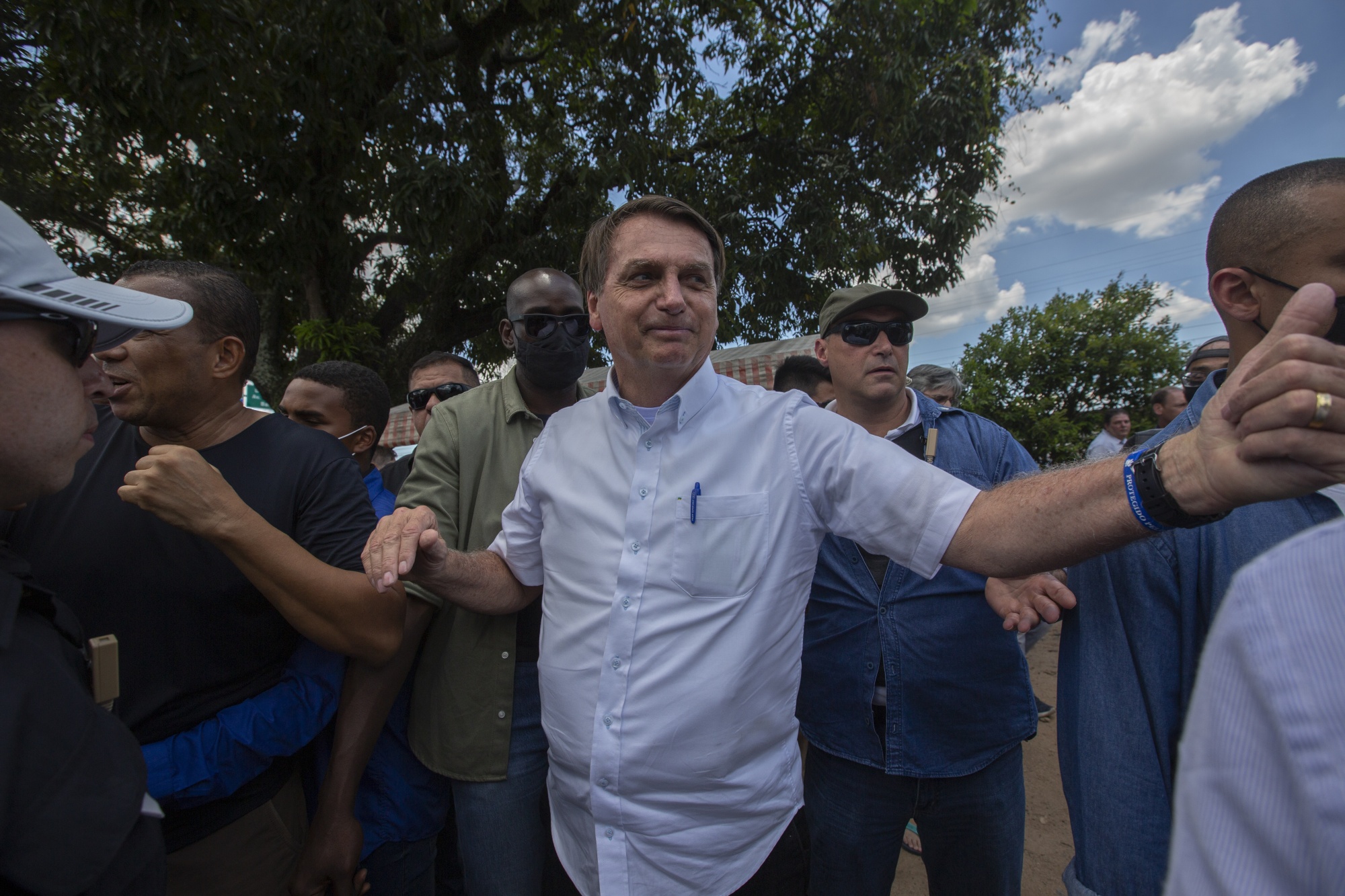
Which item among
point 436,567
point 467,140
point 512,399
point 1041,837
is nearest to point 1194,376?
point 1041,837

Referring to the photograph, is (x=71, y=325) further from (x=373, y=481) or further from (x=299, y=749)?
(x=373, y=481)

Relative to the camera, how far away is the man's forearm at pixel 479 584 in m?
1.60

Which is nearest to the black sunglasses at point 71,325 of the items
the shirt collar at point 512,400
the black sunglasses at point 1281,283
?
the shirt collar at point 512,400

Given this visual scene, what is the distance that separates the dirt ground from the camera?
3.08 metres

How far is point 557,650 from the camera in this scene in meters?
1.57

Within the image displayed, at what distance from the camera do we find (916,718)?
1940 millimetres

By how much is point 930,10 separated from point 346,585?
29.2ft

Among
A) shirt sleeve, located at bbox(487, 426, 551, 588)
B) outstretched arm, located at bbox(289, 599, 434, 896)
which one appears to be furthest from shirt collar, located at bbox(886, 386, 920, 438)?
outstretched arm, located at bbox(289, 599, 434, 896)

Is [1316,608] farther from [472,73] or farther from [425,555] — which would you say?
[472,73]

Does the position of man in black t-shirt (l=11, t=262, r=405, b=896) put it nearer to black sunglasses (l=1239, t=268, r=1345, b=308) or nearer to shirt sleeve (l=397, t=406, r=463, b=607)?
shirt sleeve (l=397, t=406, r=463, b=607)

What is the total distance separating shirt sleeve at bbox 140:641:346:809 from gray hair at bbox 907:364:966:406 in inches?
165

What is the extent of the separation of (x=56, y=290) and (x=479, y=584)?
101 centimetres

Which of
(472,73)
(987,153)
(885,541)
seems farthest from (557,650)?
(987,153)

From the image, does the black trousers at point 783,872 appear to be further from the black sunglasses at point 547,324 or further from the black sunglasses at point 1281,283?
the black sunglasses at point 547,324
